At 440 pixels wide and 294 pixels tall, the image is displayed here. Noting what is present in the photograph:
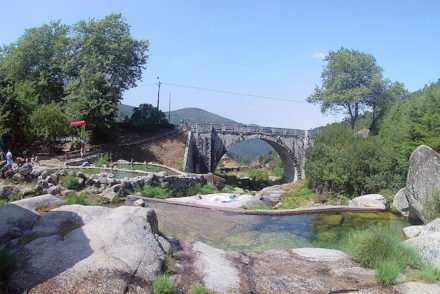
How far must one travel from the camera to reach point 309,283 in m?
8.02

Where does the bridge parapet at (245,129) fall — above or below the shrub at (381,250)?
above

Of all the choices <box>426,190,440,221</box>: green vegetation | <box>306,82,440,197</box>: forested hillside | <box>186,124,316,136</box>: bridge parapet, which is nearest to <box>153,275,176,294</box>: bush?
<box>426,190,440,221</box>: green vegetation

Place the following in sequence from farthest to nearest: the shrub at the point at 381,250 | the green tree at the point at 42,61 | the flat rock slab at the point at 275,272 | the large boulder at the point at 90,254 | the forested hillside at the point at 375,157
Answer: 1. the green tree at the point at 42,61
2. the forested hillside at the point at 375,157
3. the shrub at the point at 381,250
4. the flat rock slab at the point at 275,272
5. the large boulder at the point at 90,254

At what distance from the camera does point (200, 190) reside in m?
25.6

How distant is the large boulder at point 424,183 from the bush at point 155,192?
40.9ft

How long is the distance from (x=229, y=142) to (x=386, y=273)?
127ft

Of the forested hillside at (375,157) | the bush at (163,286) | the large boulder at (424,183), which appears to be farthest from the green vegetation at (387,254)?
the forested hillside at (375,157)

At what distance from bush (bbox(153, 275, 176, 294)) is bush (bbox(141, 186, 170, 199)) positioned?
46.3 feet

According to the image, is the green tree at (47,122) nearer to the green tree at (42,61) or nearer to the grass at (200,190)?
the green tree at (42,61)

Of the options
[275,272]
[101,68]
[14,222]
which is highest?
[101,68]

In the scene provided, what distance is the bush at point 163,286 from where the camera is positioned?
680 cm

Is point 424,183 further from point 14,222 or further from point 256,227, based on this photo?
point 14,222

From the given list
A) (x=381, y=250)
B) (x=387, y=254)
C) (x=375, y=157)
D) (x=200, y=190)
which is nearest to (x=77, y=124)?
(x=200, y=190)

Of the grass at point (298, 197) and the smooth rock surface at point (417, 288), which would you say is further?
the grass at point (298, 197)
